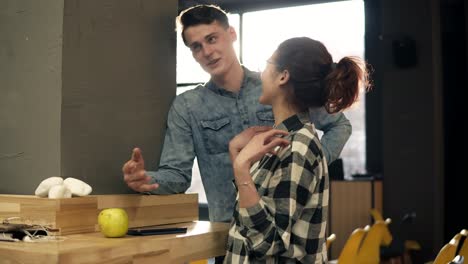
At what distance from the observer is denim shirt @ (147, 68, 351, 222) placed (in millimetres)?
2312

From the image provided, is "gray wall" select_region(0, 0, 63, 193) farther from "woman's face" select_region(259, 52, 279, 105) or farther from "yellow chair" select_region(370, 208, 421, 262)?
"yellow chair" select_region(370, 208, 421, 262)

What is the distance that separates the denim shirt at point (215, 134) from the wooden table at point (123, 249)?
0.83 ft

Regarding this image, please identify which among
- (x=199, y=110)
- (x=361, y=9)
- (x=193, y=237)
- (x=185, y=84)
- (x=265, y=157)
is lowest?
(x=193, y=237)

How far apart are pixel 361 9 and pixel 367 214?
2.32 m

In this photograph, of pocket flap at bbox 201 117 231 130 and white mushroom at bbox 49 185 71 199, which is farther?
pocket flap at bbox 201 117 231 130

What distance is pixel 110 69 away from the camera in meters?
2.17

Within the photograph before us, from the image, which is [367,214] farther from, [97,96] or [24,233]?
[24,233]

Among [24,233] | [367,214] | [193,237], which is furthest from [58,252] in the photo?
[367,214]

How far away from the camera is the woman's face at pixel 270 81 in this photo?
1846 millimetres

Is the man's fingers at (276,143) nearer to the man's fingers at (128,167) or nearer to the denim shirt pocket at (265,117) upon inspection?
the man's fingers at (128,167)

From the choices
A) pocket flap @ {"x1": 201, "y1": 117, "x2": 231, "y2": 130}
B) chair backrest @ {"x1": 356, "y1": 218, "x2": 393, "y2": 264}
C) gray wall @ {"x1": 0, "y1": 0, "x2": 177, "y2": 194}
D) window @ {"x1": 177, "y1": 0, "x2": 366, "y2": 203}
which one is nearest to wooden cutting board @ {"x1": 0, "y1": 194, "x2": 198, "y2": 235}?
gray wall @ {"x1": 0, "y1": 0, "x2": 177, "y2": 194}

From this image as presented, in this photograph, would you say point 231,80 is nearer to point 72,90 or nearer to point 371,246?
point 72,90

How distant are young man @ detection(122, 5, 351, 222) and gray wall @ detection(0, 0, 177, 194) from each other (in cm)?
14

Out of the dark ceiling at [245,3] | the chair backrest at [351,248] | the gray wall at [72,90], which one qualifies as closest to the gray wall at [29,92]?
the gray wall at [72,90]
